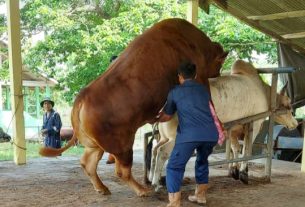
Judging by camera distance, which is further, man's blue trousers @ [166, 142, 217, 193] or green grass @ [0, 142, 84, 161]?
green grass @ [0, 142, 84, 161]

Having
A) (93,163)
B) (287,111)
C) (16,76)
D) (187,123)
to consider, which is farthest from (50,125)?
(187,123)

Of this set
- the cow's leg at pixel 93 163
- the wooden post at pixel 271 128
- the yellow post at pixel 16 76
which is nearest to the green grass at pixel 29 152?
the yellow post at pixel 16 76

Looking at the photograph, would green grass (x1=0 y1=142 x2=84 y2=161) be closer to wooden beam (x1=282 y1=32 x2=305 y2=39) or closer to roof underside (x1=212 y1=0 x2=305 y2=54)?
roof underside (x1=212 y1=0 x2=305 y2=54)

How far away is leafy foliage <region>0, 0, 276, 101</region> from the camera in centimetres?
1046

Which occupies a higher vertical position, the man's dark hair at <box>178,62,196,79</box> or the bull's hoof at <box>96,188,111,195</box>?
the man's dark hair at <box>178,62,196,79</box>

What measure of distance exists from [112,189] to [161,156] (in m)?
0.74

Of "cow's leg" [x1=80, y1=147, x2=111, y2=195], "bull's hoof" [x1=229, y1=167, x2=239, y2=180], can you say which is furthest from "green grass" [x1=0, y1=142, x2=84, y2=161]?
"bull's hoof" [x1=229, y1=167, x2=239, y2=180]

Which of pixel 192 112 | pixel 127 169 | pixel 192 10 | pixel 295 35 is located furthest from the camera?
pixel 295 35

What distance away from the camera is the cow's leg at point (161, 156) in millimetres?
4293

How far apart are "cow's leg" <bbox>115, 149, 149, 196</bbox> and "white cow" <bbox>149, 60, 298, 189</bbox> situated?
24 cm

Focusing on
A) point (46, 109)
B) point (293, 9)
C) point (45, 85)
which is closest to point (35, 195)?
point (46, 109)

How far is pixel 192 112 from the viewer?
11.6ft

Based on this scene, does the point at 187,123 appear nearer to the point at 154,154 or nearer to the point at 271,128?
the point at 154,154

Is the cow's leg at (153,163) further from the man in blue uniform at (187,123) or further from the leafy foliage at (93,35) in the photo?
the leafy foliage at (93,35)
